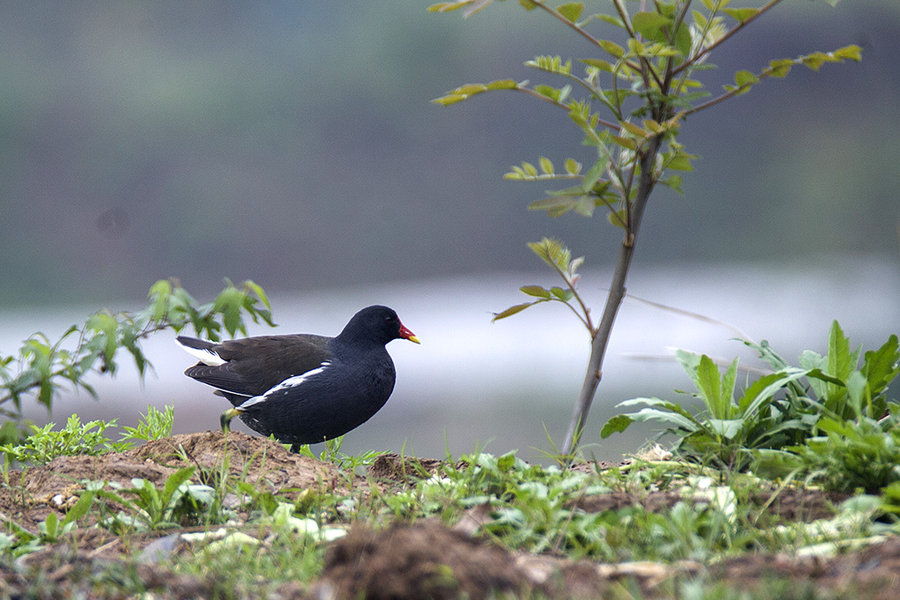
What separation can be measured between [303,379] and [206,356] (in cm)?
57

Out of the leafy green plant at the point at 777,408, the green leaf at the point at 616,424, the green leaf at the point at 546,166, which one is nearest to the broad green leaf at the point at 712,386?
the leafy green plant at the point at 777,408

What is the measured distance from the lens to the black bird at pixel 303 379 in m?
3.65

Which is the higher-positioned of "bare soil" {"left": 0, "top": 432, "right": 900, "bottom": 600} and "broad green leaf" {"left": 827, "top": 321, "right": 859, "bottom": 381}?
"broad green leaf" {"left": 827, "top": 321, "right": 859, "bottom": 381}

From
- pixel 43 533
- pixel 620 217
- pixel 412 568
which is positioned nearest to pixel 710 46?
pixel 620 217

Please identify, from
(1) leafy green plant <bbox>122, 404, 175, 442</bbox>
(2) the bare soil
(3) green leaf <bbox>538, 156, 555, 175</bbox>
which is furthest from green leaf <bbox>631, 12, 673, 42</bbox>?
(1) leafy green plant <bbox>122, 404, 175, 442</bbox>

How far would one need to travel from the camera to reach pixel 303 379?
365 centimetres

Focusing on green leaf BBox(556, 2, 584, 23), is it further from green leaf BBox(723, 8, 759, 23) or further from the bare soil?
the bare soil

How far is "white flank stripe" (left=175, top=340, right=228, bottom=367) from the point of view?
3.89 metres

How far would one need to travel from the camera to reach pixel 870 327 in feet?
47.2

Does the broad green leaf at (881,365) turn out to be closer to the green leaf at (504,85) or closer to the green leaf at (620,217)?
the green leaf at (620,217)

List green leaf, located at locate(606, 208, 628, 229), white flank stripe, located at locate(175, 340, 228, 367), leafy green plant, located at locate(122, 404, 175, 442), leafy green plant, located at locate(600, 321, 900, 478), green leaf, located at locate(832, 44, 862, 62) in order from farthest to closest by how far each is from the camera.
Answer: white flank stripe, located at locate(175, 340, 228, 367) → leafy green plant, located at locate(122, 404, 175, 442) → green leaf, located at locate(606, 208, 628, 229) → green leaf, located at locate(832, 44, 862, 62) → leafy green plant, located at locate(600, 321, 900, 478)

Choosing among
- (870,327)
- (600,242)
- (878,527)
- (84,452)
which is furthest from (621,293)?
(600,242)

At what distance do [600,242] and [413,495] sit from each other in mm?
15490

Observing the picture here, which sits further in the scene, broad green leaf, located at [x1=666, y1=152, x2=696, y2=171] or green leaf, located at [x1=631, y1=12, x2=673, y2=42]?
broad green leaf, located at [x1=666, y1=152, x2=696, y2=171]
